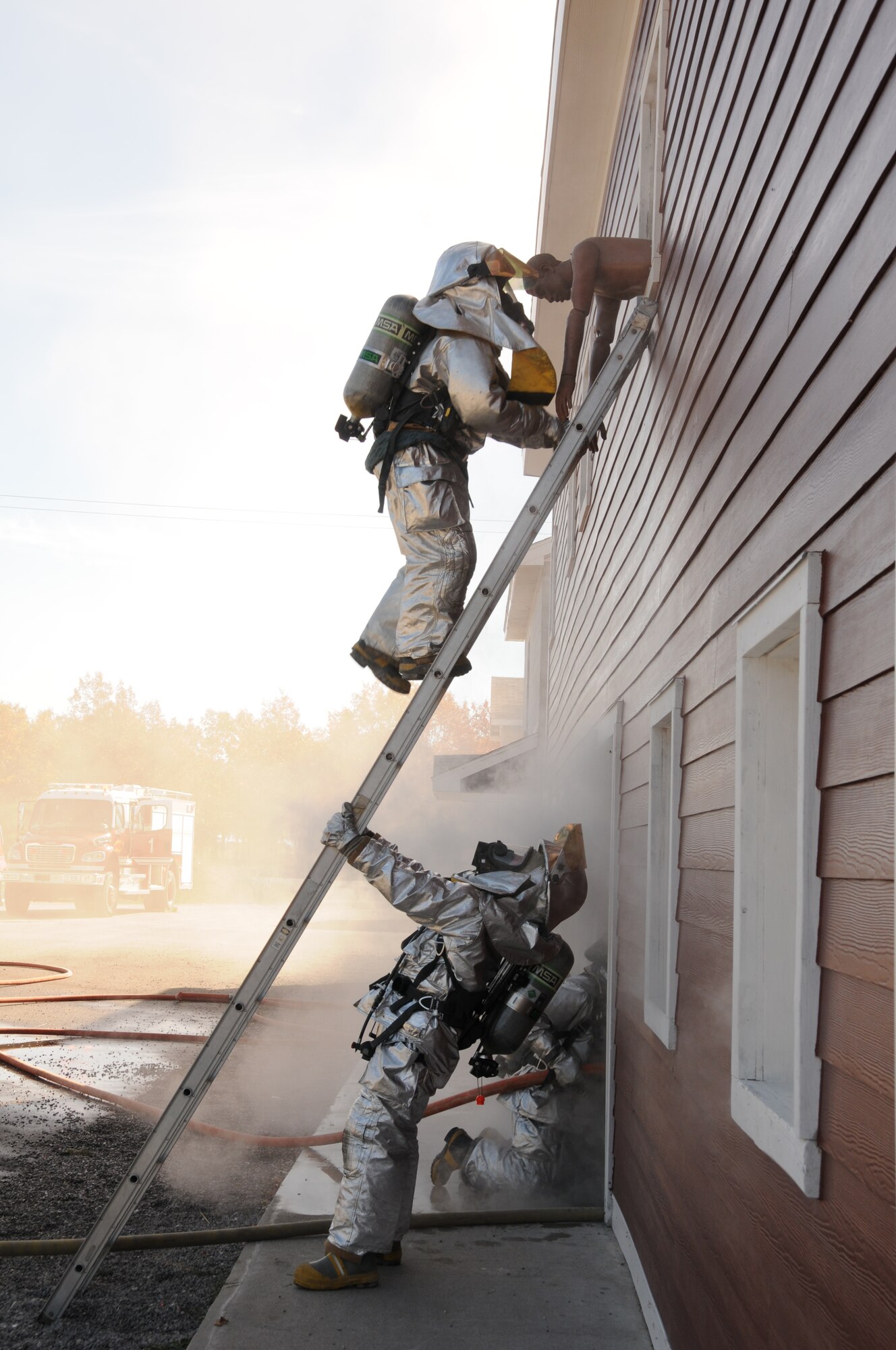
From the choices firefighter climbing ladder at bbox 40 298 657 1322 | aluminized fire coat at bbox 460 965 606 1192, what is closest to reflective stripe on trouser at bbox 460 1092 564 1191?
aluminized fire coat at bbox 460 965 606 1192

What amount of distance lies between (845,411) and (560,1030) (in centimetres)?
421

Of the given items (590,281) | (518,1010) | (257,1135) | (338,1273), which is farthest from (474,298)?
(257,1135)

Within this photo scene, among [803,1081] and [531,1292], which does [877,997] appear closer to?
[803,1081]

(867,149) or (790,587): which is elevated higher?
(867,149)

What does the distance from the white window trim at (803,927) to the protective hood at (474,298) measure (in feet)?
6.28

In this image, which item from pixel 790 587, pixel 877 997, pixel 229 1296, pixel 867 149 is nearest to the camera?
pixel 877 997

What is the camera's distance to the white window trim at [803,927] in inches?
70.4

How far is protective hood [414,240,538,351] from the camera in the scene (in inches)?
150

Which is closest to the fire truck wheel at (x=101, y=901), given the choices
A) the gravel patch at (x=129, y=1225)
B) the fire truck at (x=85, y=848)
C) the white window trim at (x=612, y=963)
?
the fire truck at (x=85, y=848)

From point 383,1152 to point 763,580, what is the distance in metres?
2.69

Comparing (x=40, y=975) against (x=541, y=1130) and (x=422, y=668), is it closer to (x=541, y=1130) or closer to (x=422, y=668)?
(x=541, y=1130)

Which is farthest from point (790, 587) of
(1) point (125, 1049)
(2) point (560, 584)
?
(2) point (560, 584)

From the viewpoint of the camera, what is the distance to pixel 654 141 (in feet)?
16.5

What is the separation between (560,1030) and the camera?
5395mm
